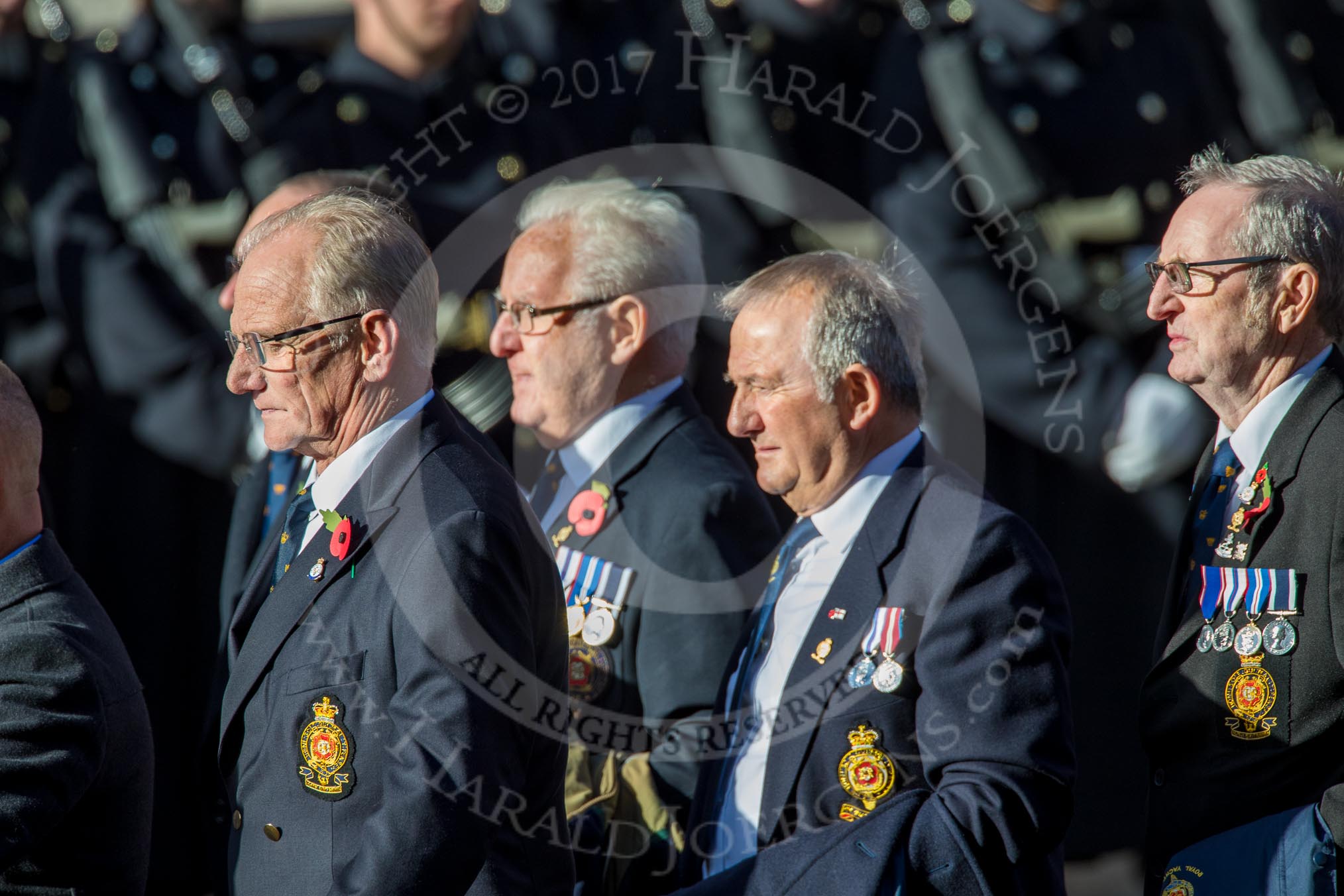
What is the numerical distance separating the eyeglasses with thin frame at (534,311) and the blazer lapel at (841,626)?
1065 millimetres

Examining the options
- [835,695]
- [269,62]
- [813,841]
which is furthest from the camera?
[269,62]

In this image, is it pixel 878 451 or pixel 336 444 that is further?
pixel 878 451

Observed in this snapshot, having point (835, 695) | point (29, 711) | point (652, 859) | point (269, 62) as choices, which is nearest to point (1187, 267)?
point (835, 695)

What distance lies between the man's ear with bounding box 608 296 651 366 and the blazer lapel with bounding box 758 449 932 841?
A: 3.23ft

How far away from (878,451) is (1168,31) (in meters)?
2.02

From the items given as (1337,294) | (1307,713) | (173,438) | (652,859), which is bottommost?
(652,859)

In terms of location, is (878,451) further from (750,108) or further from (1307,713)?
(750,108)

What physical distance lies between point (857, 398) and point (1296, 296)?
74cm

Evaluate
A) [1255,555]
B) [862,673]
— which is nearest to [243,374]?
[862,673]

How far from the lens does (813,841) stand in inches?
94.0

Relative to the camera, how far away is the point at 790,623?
9.17ft

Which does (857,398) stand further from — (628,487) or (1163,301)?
(628,487)

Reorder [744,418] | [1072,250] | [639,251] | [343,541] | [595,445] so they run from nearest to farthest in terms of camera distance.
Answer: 1. [343,541]
2. [744,418]
3. [595,445]
4. [639,251]
5. [1072,250]

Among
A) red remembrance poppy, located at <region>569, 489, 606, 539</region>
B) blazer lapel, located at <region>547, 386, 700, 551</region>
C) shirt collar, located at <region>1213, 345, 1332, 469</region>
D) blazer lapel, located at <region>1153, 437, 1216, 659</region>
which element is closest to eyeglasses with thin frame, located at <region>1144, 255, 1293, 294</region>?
shirt collar, located at <region>1213, 345, 1332, 469</region>
